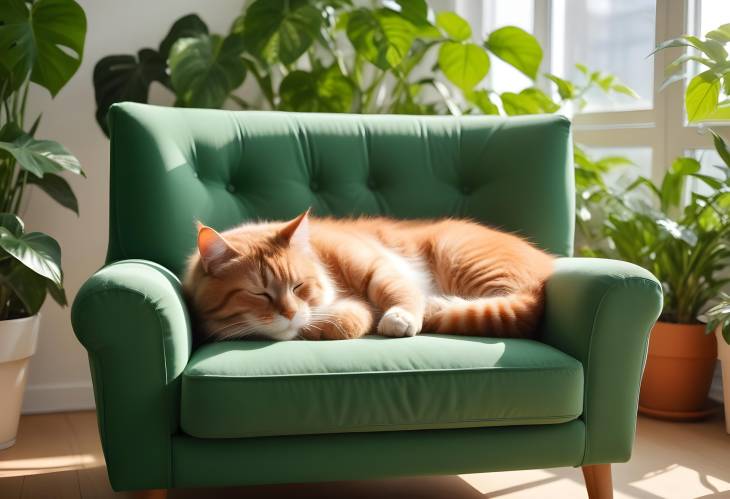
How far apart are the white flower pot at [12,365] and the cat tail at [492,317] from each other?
139 cm

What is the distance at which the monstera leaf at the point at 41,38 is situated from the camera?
223cm

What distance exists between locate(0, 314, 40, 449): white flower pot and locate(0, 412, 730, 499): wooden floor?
76mm

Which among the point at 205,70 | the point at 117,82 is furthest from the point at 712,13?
the point at 117,82

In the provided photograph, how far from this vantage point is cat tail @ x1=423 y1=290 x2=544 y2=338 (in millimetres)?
1739

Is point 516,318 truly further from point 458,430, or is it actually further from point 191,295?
point 191,295

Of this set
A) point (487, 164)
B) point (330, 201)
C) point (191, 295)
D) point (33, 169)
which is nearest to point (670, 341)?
point (487, 164)

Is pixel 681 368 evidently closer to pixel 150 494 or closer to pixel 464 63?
pixel 464 63

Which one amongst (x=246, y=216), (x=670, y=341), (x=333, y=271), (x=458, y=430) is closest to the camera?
(x=458, y=430)

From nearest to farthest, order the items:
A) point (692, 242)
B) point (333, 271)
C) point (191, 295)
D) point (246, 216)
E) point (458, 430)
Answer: point (458, 430) → point (191, 295) → point (333, 271) → point (246, 216) → point (692, 242)

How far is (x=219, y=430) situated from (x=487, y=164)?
1.19 meters

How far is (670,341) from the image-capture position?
2.63 m

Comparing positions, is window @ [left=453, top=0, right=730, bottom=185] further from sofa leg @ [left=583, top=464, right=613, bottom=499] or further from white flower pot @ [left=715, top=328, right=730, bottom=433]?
sofa leg @ [left=583, top=464, right=613, bottom=499]

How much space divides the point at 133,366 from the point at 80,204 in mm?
1666

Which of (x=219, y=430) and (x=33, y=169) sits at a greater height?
(x=33, y=169)
